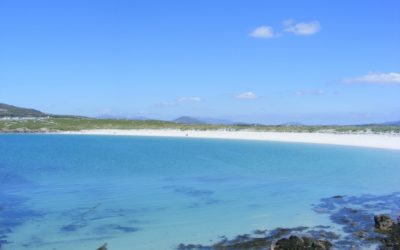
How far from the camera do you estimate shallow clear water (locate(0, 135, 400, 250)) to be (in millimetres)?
15352

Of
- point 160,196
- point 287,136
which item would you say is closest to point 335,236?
point 160,196

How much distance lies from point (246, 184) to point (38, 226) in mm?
13815

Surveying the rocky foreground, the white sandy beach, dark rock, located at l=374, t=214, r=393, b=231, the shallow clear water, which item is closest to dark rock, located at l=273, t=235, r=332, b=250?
the rocky foreground

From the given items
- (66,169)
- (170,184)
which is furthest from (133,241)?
(66,169)

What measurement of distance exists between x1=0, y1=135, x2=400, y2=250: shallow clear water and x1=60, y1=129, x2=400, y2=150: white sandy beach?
24115mm

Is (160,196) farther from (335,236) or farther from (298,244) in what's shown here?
(298,244)

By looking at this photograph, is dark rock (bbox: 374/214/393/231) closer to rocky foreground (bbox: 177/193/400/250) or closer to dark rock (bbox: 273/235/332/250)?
rocky foreground (bbox: 177/193/400/250)

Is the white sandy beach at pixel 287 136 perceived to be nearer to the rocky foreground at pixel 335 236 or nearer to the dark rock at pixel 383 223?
the rocky foreground at pixel 335 236

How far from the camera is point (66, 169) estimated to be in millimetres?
34156

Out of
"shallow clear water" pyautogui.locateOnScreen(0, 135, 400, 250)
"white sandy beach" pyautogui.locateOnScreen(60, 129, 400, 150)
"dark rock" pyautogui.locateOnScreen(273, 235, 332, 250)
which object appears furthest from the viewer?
"white sandy beach" pyautogui.locateOnScreen(60, 129, 400, 150)

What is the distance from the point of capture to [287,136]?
82750mm

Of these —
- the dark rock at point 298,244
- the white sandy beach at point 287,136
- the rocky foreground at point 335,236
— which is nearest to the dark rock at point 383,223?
the rocky foreground at point 335,236

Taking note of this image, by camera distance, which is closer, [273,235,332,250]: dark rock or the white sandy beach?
[273,235,332,250]: dark rock

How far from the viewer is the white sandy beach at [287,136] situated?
64.9 m
